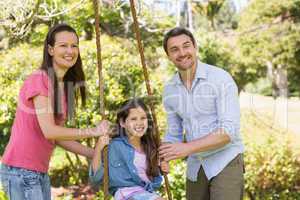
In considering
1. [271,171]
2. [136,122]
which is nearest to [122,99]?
[271,171]

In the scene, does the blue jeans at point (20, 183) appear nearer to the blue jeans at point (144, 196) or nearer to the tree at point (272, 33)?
the blue jeans at point (144, 196)

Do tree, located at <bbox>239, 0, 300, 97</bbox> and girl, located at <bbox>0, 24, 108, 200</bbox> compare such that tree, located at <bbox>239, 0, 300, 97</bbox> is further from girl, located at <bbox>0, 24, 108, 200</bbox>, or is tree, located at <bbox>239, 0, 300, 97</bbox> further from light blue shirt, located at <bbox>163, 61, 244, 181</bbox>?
girl, located at <bbox>0, 24, 108, 200</bbox>

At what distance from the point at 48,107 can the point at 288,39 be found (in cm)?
1527

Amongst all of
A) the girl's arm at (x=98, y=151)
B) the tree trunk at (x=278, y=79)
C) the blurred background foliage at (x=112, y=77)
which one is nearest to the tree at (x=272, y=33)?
the tree trunk at (x=278, y=79)

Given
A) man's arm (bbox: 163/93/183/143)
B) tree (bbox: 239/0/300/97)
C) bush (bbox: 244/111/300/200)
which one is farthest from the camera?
tree (bbox: 239/0/300/97)

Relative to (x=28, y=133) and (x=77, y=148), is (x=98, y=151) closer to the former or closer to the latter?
(x=77, y=148)

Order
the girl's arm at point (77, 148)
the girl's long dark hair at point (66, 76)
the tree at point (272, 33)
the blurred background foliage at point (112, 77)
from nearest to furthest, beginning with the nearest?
1. the girl's long dark hair at point (66, 76)
2. the girl's arm at point (77, 148)
3. the blurred background foliage at point (112, 77)
4. the tree at point (272, 33)

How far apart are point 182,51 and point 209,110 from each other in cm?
36

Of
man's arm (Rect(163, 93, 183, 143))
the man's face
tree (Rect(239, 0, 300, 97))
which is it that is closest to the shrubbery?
man's arm (Rect(163, 93, 183, 143))

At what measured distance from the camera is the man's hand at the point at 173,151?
2549mm

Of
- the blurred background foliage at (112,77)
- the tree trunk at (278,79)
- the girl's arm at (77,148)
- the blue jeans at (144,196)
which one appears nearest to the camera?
the blue jeans at (144,196)

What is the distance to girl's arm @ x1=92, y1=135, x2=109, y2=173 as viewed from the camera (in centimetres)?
254

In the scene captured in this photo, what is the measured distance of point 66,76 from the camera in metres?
2.56

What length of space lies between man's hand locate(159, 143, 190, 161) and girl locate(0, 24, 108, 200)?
1.42 ft
